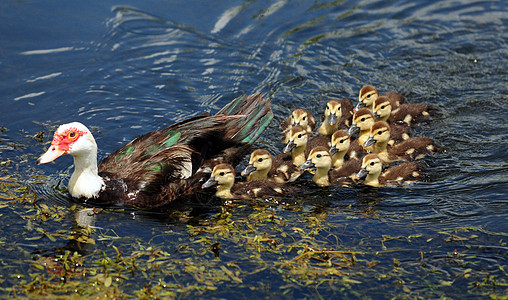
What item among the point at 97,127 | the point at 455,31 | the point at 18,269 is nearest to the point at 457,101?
the point at 455,31

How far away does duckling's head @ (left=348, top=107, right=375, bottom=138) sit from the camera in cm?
799

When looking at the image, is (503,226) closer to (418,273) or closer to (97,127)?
(418,273)

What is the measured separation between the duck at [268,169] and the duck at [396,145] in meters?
1.00

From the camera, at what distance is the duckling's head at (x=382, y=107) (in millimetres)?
8188

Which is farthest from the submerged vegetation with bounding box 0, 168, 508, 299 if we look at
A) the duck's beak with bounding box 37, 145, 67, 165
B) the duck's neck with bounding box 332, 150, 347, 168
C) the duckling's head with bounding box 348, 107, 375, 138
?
the duckling's head with bounding box 348, 107, 375, 138

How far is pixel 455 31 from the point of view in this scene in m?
10.9

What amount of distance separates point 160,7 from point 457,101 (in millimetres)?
4898

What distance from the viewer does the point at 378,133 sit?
25.2 feet

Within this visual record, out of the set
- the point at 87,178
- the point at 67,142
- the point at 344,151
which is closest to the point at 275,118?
the point at 344,151

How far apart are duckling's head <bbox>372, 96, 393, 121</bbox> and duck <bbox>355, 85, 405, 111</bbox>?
227mm

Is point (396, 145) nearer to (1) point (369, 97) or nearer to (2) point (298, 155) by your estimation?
(1) point (369, 97)

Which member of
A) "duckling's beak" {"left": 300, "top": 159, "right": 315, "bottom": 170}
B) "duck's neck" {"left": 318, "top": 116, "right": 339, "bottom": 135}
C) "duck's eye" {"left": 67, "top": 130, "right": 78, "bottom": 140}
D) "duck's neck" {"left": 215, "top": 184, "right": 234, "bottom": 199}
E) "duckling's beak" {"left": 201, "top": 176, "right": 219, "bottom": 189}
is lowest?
"duck's neck" {"left": 318, "top": 116, "right": 339, "bottom": 135}

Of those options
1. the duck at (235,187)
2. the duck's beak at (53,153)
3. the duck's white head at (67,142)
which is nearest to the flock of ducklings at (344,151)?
the duck at (235,187)

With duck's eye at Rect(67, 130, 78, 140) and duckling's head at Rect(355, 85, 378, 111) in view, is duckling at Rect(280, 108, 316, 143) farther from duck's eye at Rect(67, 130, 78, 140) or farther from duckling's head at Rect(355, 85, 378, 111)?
duck's eye at Rect(67, 130, 78, 140)
